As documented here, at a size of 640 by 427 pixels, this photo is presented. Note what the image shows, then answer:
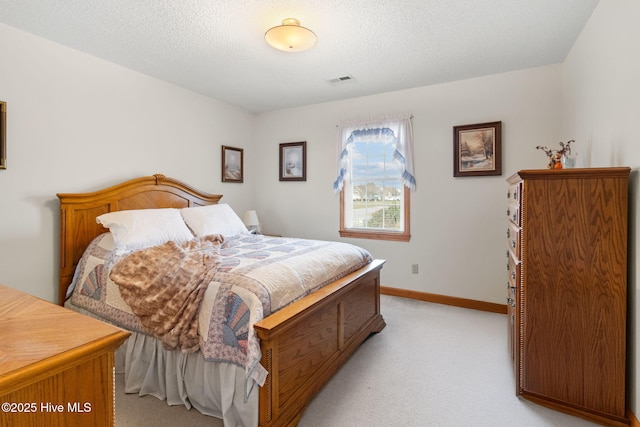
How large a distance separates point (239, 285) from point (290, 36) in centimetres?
173

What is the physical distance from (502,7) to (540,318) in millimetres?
2072

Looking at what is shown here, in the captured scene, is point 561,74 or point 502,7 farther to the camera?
point 561,74

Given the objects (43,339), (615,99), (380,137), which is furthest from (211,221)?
(615,99)

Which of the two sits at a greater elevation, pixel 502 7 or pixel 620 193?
pixel 502 7

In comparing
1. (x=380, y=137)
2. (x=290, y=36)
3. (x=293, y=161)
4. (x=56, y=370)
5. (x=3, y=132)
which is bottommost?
(x=56, y=370)

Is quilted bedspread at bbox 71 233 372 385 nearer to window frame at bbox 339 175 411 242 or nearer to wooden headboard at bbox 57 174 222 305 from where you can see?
wooden headboard at bbox 57 174 222 305

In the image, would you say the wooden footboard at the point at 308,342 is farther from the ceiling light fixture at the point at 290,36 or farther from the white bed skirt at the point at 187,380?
the ceiling light fixture at the point at 290,36

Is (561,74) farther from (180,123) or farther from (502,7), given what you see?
(180,123)

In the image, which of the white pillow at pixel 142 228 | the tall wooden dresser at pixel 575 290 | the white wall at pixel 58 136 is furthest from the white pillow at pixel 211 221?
the tall wooden dresser at pixel 575 290

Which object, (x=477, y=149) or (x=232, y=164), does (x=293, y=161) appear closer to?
(x=232, y=164)

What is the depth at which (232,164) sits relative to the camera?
4.56 metres

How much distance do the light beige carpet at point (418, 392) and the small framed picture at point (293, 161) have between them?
8.08 ft

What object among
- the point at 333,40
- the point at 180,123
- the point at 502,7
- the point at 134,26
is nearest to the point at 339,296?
the point at 333,40

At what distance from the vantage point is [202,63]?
3.14 meters
